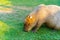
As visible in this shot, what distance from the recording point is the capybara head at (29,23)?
6.60 m

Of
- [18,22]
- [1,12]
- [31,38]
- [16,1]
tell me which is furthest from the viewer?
[16,1]

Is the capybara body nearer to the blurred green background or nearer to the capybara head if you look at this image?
the capybara head

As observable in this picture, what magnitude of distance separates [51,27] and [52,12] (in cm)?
47

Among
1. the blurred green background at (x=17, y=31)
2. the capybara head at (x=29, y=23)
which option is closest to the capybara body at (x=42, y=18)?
the capybara head at (x=29, y=23)

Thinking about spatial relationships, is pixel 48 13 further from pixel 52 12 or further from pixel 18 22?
pixel 18 22

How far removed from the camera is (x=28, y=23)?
6625mm

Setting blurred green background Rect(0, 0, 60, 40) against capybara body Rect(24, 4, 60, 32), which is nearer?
blurred green background Rect(0, 0, 60, 40)

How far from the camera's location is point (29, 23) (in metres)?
6.64

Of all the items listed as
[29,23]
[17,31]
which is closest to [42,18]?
[29,23]

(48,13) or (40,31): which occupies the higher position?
(48,13)

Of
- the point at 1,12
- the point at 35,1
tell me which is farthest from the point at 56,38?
the point at 35,1

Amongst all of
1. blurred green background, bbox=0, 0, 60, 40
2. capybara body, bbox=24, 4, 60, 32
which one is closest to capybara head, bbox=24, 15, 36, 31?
capybara body, bbox=24, 4, 60, 32

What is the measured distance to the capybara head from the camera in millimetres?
6599

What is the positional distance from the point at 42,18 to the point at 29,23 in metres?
0.43
